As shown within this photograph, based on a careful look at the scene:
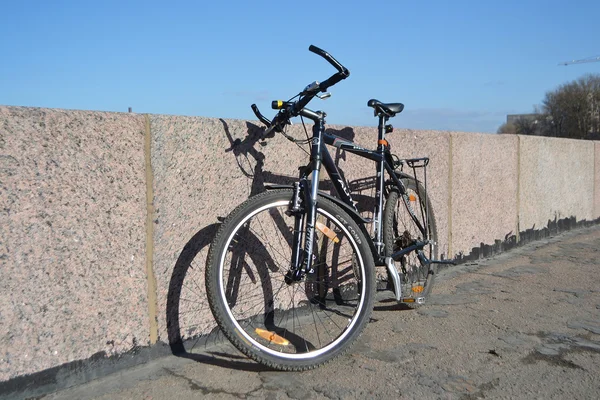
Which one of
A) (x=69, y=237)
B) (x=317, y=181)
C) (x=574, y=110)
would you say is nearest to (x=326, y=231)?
(x=317, y=181)

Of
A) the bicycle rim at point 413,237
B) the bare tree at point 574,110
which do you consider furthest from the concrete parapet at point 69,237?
the bare tree at point 574,110

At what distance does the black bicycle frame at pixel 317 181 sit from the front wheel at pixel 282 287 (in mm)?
79

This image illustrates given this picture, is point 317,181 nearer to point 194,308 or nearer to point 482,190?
point 194,308

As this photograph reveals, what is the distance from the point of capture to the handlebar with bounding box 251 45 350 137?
9.86ft

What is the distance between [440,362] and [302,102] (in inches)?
63.8

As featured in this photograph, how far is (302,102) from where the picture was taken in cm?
310

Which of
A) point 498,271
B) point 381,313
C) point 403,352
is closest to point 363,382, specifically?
point 403,352

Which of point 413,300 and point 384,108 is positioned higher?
point 384,108

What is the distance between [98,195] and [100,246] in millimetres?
255

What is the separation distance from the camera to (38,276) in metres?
2.61

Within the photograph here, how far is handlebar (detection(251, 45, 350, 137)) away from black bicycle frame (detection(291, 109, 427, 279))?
0.22ft

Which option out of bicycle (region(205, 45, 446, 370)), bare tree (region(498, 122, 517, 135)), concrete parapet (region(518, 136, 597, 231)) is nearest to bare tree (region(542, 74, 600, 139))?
bare tree (region(498, 122, 517, 135))

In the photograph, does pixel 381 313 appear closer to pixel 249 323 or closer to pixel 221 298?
pixel 249 323

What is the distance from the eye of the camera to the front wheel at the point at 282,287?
2.83m
